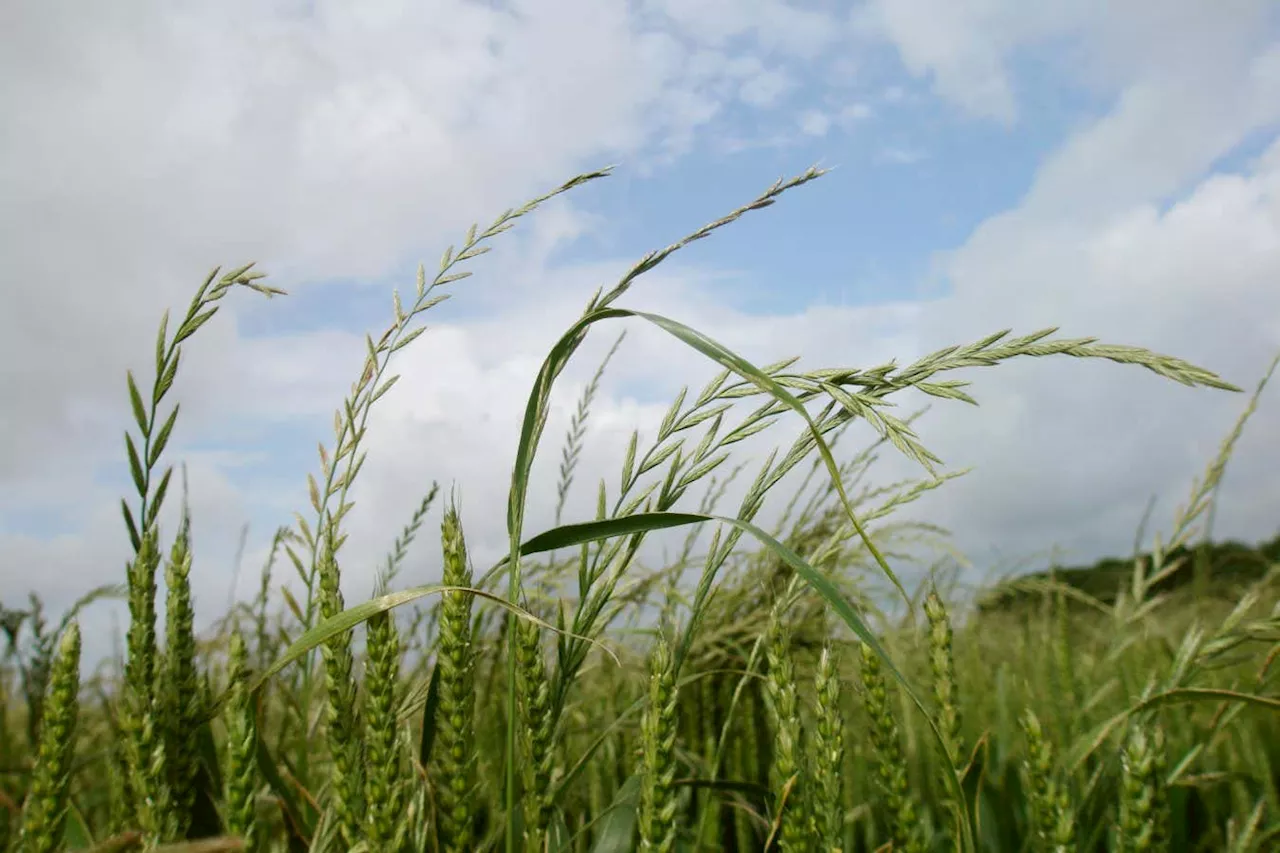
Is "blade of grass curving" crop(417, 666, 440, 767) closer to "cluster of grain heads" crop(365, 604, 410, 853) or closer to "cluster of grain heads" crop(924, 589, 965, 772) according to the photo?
"cluster of grain heads" crop(365, 604, 410, 853)

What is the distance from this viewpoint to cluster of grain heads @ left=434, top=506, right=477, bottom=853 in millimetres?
1023

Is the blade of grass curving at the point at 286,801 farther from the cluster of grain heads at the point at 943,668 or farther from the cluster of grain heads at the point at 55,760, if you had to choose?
the cluster of grain heads at the point at 943,668

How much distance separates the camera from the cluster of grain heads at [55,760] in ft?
3.46

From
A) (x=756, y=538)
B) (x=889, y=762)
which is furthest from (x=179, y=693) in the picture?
(x=889, y=762)

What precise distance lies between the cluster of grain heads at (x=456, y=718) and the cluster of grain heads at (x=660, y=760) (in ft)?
0.63

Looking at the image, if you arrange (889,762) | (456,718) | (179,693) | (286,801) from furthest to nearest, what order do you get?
1. (286,801)
2. (889,762)
3. (179,693)
4. (456,718)

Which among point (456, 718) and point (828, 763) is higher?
point (456, 718)

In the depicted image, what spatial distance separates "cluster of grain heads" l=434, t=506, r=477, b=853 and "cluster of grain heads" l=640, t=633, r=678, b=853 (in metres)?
0.19

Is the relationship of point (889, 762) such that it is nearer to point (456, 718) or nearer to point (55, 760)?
point (456, 718)

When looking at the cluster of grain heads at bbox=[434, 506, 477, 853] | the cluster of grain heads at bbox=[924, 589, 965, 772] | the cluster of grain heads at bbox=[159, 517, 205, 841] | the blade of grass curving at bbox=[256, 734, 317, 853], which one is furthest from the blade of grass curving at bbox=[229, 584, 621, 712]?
the cluster of grain heads at bbox=[924, 589, 965, 772]

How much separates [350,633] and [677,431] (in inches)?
18.7

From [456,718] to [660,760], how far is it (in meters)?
0.23

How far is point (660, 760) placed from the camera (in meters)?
1.04

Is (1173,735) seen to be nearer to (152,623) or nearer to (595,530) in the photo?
(595,530)
